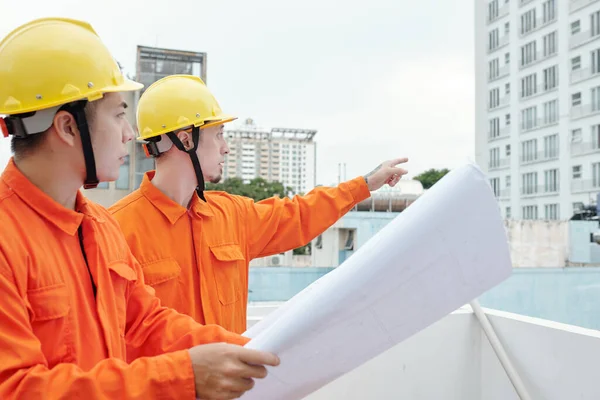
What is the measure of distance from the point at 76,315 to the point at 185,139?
118 centimetres

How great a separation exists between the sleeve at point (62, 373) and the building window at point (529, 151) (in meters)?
38.7

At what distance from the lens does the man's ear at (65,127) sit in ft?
4.14

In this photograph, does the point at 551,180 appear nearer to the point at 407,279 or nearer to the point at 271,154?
the point at 407,279

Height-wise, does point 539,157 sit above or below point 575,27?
below

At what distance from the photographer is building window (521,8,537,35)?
37844 millimetres

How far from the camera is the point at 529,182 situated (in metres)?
37.7

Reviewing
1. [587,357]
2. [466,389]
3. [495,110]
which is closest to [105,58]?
[587,357]

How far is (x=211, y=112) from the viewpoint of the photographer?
2357 millimetres

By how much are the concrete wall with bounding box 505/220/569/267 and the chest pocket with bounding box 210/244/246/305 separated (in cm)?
2089

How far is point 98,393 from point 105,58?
76 centimetres

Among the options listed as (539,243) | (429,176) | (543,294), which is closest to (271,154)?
(429,176)

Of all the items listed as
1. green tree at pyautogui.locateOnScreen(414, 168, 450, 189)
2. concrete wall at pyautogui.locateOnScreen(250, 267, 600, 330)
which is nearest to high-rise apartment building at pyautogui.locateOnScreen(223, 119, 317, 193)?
green tree at pyautogui.locateOnScreen(414, 168, 450, 189)

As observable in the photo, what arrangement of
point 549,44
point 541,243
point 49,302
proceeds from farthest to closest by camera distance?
point 549,44 < point 541,243 < point 49,302

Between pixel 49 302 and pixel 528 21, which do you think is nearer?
pixel 49 302
